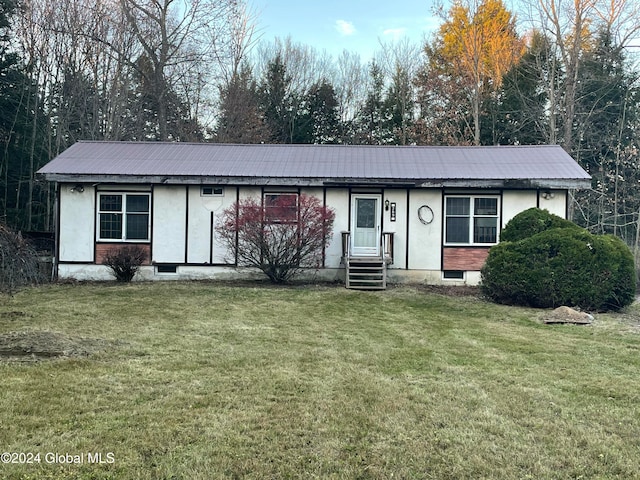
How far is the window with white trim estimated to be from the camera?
13742 millimetres

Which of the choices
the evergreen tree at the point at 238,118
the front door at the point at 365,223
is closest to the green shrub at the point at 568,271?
the front door at the point at 365,223

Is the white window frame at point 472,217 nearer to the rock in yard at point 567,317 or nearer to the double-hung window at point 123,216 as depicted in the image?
the rock in yard at point 567,317

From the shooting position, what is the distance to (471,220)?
13.7 meters

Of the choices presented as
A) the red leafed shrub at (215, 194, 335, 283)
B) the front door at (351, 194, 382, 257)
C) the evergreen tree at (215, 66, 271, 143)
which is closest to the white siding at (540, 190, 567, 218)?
the front door at (351, 194, 382, 257)

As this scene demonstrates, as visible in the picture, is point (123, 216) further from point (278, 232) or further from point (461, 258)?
point (461, 258)

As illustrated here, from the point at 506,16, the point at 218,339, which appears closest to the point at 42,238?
the point at 218,339

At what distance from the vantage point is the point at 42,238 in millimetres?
14602

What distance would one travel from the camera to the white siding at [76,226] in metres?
13.6

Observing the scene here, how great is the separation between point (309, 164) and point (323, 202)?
4.91ft

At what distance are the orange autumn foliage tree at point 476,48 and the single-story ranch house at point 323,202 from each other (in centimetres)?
1123

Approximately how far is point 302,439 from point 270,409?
627 mm

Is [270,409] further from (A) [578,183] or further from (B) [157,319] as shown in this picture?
(A) [578,183]

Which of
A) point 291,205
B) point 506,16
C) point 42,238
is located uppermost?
point 506,16

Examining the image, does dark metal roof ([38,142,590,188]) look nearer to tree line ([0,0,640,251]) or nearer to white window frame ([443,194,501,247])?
white window frame ([443,194,501,247])
